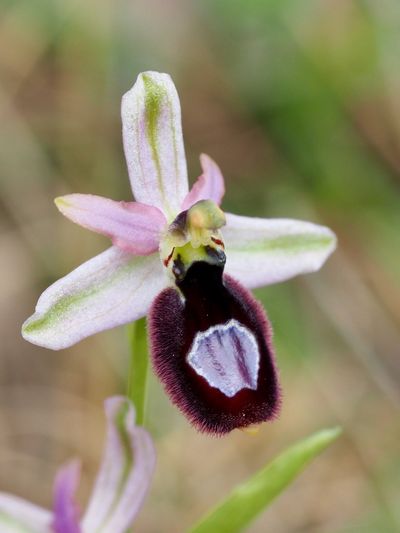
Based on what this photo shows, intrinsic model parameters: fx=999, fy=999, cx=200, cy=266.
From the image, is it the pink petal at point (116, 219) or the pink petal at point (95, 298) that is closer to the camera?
the pink petal at point (95, 298)

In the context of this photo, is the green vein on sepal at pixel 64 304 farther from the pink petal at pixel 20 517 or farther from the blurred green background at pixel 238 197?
the blurred green background at pixel 238 197

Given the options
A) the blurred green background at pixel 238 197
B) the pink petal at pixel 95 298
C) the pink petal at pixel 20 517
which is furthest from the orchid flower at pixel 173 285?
the blurred green background at pixel 238 197

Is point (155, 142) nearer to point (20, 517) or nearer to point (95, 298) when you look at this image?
point (95, 298)

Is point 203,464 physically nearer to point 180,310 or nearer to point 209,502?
point 209,502

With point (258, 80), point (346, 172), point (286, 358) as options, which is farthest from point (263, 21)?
point (286, 358)

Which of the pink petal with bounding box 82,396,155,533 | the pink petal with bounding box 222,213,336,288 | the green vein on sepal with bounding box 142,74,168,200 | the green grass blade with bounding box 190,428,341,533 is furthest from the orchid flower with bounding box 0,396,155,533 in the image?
the green vein on sepal with bounding box 142,74,168,200
